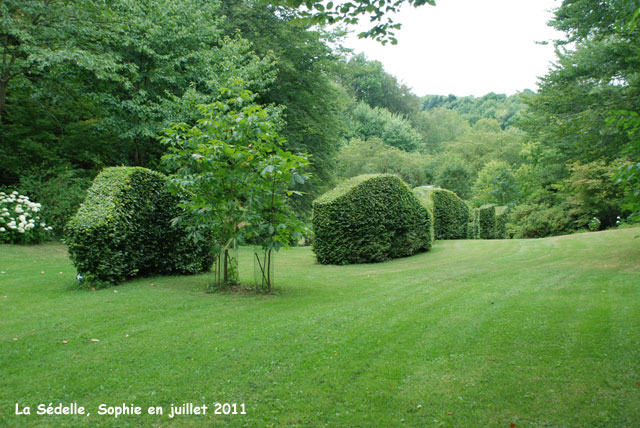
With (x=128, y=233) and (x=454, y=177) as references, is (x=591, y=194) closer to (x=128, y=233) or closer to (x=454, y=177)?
(x=454, y=177)

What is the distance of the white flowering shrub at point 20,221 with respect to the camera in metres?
10.9

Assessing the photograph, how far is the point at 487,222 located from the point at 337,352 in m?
20.9

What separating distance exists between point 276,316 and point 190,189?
2716 mm

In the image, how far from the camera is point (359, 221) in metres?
10.5

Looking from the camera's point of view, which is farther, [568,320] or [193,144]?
[193,144]

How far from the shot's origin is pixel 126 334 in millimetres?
4340

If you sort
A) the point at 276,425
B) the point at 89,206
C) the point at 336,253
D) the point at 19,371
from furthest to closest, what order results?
1. the point at 336,253
2. the point at 89,206
3. the point at 19,371
4. the point at 276,425

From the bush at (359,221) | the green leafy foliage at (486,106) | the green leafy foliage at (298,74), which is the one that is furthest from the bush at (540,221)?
the green leafy foliage at (486,106)

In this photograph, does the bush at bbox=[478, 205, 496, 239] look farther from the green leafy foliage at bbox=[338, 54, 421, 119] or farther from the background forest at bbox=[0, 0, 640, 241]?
the green leafy foliage at bbox=[338, 54, 421, 119]

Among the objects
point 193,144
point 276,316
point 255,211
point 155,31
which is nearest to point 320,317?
point 276,316

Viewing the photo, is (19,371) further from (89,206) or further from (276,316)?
(89,206)

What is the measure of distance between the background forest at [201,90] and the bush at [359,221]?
3.94m

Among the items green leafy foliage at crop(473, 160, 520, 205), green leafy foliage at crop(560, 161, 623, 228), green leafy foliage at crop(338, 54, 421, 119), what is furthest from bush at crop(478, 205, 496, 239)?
green leafy foliage at crop(338, 54, 421, 119)

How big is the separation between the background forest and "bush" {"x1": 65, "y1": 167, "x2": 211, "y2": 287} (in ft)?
8.48
